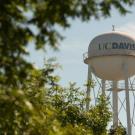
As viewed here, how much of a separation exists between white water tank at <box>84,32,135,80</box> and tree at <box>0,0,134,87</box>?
48580mm

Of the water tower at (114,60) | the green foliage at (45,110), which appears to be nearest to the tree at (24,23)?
the green foliage at (45,110)

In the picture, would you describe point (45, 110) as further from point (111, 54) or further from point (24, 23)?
point (111, 54)

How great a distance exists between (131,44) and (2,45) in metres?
50.7

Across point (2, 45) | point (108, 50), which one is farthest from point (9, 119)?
point (108, 50)

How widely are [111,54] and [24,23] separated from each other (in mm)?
48784

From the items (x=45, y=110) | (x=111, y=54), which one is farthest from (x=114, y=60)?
(x=45, y=110)

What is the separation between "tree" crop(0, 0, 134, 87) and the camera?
33.0 ft

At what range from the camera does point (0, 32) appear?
996 cm

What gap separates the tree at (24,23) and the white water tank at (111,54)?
48580 mm

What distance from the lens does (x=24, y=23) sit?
10.3 metres

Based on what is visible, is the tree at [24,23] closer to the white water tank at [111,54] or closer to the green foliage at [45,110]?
the green foliage at [45,110]

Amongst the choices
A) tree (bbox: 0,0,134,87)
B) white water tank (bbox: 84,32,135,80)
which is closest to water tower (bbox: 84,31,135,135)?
white water tank (bbox: 84,32,135,80)

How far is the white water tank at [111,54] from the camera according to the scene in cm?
5909

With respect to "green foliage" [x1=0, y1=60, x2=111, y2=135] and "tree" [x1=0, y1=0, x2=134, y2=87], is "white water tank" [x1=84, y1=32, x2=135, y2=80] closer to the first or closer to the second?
"green foliage" [x1=0, y1=60, x2=111, y2=135]
